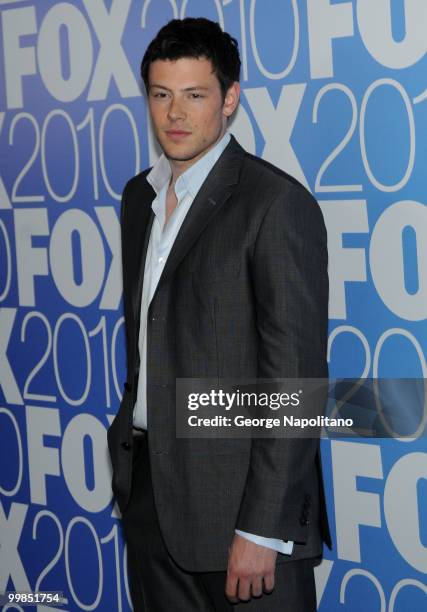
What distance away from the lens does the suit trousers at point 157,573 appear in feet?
6.88

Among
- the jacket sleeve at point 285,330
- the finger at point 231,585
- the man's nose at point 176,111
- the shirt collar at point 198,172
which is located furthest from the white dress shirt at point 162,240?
the finger at point 231,585

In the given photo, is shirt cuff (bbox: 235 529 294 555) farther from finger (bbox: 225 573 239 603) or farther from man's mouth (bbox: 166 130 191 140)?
man's mouth (bbox: 166 130 191 140)

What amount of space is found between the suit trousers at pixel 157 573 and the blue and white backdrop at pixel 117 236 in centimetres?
53

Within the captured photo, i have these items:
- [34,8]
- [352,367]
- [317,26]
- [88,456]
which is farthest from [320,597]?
[34,8]

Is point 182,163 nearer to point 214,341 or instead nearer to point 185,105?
point 185,105

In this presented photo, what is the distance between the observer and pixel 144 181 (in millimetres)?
2375

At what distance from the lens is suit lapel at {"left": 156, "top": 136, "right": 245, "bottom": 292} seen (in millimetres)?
2031

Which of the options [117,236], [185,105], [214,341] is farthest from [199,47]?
[117,236]

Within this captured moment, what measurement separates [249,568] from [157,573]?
34cm

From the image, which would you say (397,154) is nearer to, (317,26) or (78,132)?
(317,26)

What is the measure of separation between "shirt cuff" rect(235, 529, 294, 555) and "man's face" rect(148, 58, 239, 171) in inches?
31.7

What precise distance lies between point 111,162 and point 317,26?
31.9 inches

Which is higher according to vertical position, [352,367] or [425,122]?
[425,122]

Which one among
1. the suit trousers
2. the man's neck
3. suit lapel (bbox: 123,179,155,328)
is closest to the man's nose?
the man's neck
